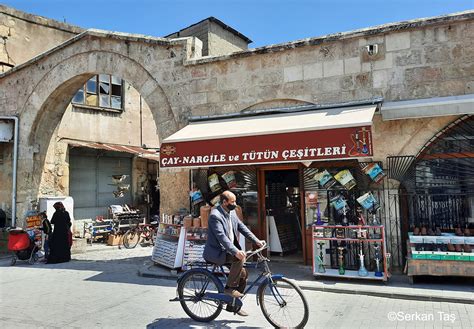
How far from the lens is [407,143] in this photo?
6980mm

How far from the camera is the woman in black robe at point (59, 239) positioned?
9.60m

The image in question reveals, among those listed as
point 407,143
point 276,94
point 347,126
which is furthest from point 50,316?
point 407,143

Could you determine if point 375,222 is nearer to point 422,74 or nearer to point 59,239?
point 422,74

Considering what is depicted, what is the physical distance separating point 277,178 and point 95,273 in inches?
179

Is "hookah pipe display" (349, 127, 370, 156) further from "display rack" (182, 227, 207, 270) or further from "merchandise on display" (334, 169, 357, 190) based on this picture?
"display rack" (182, 227, 207, 270)

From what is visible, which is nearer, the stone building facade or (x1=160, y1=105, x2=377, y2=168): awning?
(x1=160, y1=105, x2=377, y2=168): awning

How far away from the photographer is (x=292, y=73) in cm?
805

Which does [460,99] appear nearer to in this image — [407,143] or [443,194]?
[407,143]

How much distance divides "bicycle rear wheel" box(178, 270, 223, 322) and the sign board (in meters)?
9.74

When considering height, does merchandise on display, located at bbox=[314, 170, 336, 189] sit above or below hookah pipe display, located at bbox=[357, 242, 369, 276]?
above

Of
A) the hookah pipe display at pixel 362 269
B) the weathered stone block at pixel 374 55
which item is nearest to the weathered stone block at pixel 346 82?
the weathered stone block at pixel 374 55

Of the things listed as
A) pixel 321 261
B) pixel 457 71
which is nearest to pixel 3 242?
pixel 321 261

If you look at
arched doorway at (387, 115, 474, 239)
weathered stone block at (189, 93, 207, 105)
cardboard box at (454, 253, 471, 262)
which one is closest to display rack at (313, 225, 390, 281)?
arched doorway at (387, 115, 474, 239)

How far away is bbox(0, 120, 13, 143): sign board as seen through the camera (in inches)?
472
